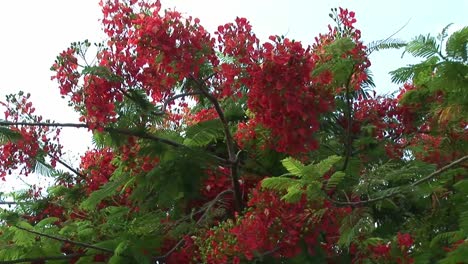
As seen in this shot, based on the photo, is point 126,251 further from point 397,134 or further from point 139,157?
point 397,134

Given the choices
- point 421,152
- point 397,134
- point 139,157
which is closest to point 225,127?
point 139,157

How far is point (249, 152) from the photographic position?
16.5 ft

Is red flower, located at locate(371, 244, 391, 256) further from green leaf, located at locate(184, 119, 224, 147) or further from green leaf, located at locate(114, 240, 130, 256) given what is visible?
green leaf, located at locate(114, 240, 130, 256)

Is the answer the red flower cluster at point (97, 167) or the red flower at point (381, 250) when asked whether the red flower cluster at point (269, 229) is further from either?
the red flower cluster at point (97, 167)

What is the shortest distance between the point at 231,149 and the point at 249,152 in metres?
0.38

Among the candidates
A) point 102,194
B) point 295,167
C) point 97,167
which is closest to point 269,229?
point 295,167

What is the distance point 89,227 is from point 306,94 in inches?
77.9

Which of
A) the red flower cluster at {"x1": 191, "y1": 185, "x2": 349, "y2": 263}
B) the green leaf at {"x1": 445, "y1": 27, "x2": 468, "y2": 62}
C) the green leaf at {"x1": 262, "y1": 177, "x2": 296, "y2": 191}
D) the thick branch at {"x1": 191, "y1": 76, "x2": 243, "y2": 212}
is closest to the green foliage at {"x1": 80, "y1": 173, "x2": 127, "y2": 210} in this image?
the thick branch at {"x1": 191, "y1": 76, "x2": 243, "y2": 212}

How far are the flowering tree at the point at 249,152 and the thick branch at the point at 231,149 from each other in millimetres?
14

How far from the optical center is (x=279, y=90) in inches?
156

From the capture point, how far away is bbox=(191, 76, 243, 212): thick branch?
178 inches

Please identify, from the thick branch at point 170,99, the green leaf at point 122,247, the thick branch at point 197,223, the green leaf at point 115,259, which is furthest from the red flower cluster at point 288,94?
the green leaf at point 115,259

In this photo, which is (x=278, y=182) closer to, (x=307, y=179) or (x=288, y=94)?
(x=307, y=179)

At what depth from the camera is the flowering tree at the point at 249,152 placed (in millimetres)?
3961
